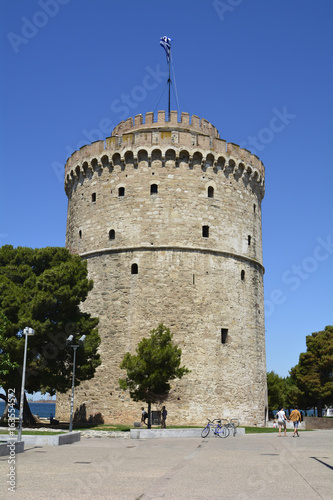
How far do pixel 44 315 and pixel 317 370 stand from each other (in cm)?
2620

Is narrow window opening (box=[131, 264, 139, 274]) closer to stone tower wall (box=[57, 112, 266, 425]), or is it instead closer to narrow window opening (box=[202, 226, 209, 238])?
stone tower wall (box=[57, 112, 266, 425])

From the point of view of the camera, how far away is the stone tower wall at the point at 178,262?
2486 cm

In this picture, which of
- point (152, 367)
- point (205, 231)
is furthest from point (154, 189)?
point (152, 367)

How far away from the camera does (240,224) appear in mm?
28016

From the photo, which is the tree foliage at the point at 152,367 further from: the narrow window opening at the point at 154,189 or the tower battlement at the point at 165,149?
the tower battlement at the point at 165,149

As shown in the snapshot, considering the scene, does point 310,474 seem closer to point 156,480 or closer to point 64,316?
point 156,480

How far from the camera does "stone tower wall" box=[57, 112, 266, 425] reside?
24859mm

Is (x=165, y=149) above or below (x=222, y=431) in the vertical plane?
above

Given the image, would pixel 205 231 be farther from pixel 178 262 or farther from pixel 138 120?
pixel 138 120

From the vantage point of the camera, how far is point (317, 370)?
134ft

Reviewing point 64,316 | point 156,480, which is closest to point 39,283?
point 64,316

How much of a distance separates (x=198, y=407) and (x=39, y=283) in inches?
367

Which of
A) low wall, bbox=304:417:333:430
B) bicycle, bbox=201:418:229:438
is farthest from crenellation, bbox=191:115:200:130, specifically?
low wall, bbox=304:417:333:430

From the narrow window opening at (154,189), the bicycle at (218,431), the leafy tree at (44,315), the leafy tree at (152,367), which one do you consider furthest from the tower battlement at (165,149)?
the bicycle at (218,431)
